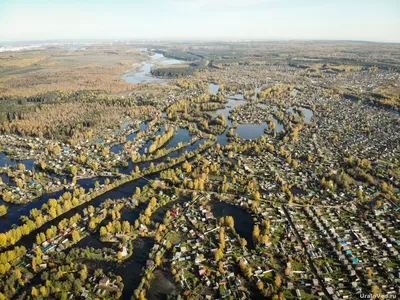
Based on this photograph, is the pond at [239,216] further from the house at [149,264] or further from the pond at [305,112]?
the pond at [305,112]

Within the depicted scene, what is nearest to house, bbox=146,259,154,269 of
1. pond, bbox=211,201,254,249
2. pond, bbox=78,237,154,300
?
pond, bbox=78,237,154,300

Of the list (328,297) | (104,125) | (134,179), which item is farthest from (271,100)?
(328,297)

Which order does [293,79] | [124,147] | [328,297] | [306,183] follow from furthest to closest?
[293,79], [124,147], [306,183], [328,297]

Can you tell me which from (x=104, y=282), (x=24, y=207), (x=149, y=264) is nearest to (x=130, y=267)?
(x=149, y=264)

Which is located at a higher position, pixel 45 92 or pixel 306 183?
pixel 45 92

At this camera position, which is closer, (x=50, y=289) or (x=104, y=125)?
(x=50, y=289)

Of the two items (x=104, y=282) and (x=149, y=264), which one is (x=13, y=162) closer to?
(x=104, y=282)

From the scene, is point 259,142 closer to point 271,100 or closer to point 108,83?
point 271,100

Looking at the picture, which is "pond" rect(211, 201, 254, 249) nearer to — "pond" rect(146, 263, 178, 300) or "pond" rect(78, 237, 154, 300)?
"pond" rect(146, 263, 178, 300)

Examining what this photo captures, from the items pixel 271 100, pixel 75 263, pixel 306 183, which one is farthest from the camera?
pixel 271 100
